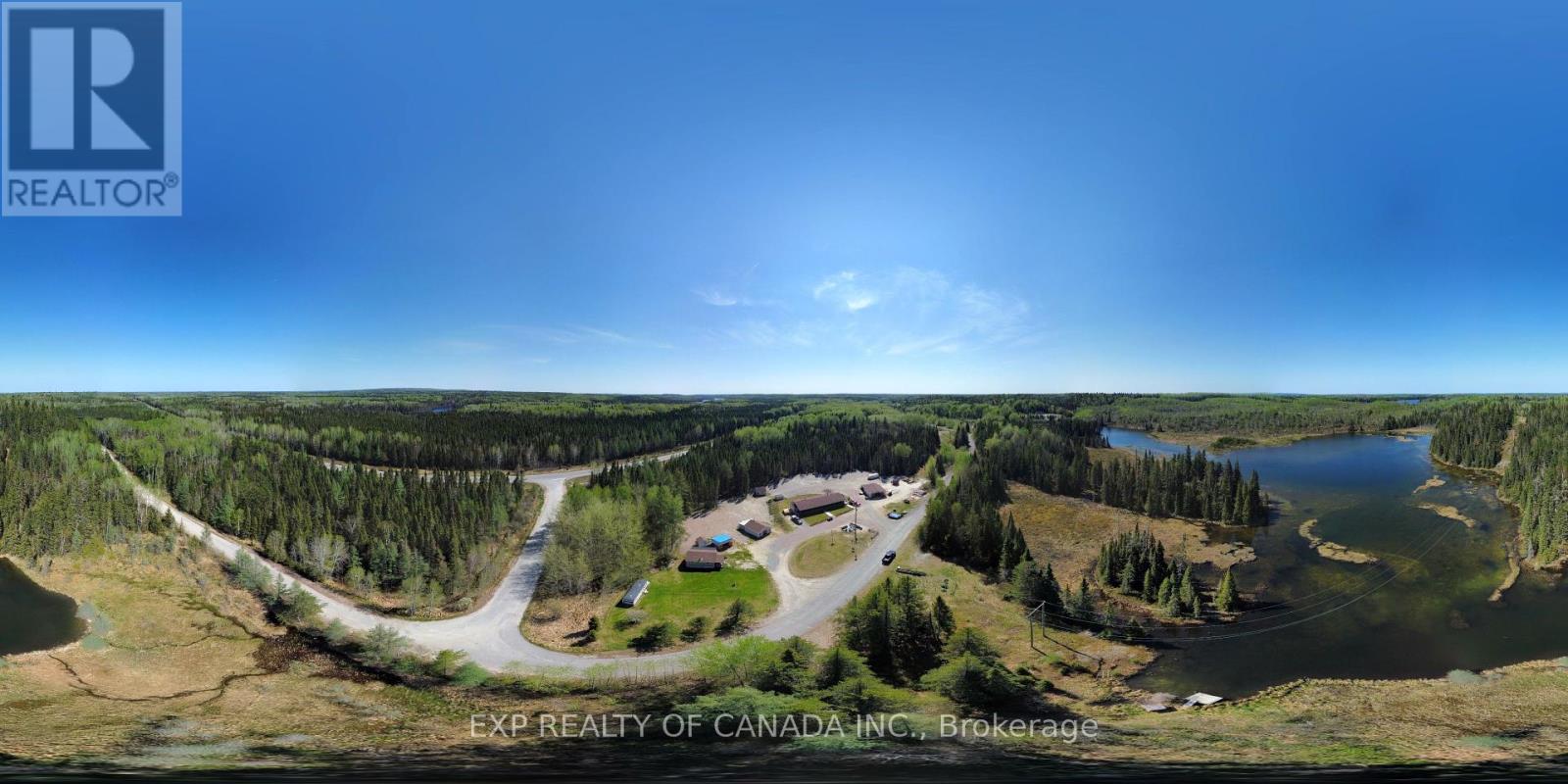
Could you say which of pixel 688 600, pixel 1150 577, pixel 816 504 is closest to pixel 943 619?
pixel 688 600

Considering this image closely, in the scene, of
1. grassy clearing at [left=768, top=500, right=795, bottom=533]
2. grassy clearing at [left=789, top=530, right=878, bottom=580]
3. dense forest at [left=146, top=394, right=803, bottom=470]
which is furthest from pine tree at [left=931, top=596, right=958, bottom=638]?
dense forest at [left=146, top=394, right=803, bottom=470]

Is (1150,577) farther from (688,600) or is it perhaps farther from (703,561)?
(703,561)

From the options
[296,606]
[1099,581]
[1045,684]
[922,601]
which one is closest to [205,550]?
[296,606]

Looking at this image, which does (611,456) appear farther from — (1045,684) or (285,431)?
(1045,684)

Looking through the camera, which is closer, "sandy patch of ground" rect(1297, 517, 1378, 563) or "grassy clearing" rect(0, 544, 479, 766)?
"grassy clearing" rect(0, 544, 479, 766)

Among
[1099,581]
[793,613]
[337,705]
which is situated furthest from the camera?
[1099,581]

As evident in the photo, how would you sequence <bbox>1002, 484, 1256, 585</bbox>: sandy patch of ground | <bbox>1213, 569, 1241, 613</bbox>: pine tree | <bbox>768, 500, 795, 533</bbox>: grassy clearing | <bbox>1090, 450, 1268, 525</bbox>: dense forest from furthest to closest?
<bbox>1090, 450, 1268, 525</bbox>: dense forest, <bbox>768, 500, 795, 533</bbox>: grassy clearing, <bbox>1002, 484, 1256, 585</bbox>: sandy patch of ground, <bbox>1213, 569, 1241, 613</bbox>: pine tree

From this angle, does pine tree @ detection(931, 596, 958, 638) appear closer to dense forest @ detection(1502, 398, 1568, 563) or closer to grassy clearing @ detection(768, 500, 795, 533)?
grassy clearing @ detection(768, 500, 795, 533)
